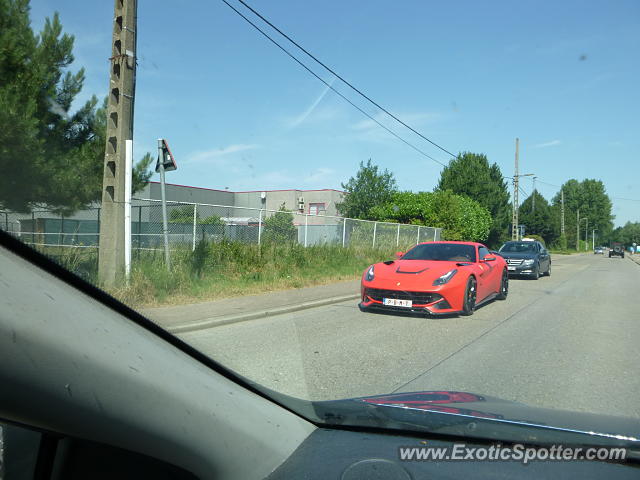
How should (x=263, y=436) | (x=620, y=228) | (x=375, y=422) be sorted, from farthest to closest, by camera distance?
1. (x=620, y=228)
2. (x=375, y=422)
3. (x=263, y=436)

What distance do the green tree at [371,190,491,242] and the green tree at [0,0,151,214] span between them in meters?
31.2

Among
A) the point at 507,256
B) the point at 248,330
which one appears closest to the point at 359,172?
the point at 507,256

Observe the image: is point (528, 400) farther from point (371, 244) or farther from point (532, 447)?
point (371, 244)

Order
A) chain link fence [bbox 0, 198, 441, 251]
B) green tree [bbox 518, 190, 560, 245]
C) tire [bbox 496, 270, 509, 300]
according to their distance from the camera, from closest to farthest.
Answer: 1. chain link fence [bbox 0, 198, 441, 251]
2. tire [bbox 496, 270, 509, 300]
3. green tree [bbox 518, 190, 560, 245]

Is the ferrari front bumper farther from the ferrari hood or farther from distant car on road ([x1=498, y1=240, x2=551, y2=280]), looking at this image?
distant car on road ([x1=498, y1=240, x2=551, y2=280])

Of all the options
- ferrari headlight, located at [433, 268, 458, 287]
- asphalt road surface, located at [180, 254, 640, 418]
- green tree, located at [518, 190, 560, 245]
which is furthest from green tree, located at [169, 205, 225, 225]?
green tree, located at [518, 190, 560, 245]

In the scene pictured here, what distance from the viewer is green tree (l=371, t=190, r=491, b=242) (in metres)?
32.7

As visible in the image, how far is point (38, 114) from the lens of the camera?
7.42ft

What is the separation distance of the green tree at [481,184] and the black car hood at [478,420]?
45445 mm

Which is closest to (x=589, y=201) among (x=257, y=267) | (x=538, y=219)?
(x=538, y=219)

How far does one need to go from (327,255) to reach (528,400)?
44.8 ft

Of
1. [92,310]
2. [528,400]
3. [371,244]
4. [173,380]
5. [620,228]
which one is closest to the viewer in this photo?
[92,310]

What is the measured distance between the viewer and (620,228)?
479 feet

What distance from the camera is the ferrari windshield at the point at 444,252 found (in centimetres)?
995
